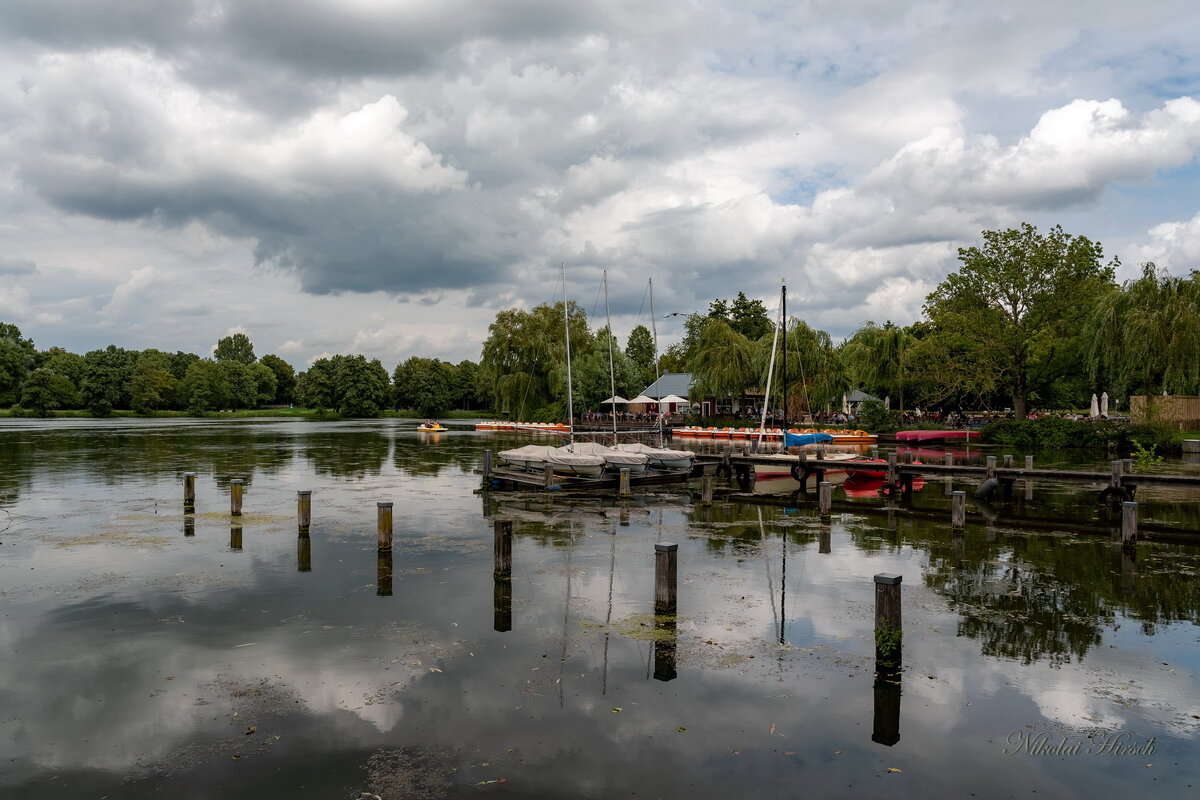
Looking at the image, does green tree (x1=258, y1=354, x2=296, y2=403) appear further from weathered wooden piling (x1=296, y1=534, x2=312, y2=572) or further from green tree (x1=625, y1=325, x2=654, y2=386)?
weathered wooden piling (x1=296, y1=534, x2=312, y2=572)

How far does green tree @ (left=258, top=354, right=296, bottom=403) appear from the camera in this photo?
164625 millimetres

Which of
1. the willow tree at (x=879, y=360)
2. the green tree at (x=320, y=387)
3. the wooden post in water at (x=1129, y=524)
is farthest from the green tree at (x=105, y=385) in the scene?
the wooden post in water at (x=1129, y=524)

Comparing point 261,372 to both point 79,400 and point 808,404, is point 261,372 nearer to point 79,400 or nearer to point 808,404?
point 79,400

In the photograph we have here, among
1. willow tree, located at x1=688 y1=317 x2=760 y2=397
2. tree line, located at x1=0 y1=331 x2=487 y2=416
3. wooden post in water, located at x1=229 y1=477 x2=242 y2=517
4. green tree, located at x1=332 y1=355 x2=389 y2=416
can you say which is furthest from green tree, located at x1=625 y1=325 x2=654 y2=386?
wooden post in water, located at x1=229 y1=477 x2=242 y2=517

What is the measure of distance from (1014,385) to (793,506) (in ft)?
125

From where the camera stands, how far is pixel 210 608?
1189 centimetres

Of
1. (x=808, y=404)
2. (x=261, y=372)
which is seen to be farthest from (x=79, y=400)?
(x=808, y=404)

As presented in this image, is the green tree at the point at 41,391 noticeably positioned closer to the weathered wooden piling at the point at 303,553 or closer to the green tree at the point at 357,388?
the green tree at the point at 357,388

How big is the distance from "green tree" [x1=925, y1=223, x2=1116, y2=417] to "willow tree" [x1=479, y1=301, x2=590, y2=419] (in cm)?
3799

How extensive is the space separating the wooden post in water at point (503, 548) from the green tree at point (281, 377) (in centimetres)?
16379

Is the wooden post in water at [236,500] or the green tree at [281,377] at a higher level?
the green tree at [281,377]

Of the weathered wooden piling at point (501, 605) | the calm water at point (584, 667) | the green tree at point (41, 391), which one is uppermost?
the green tree at point (41, 391)

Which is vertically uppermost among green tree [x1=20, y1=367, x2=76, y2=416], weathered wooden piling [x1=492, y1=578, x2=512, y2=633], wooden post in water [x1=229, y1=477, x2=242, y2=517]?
green tree [x1=20, y1=367, x2=76, y2=416]

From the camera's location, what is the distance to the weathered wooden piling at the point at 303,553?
14.7 m
